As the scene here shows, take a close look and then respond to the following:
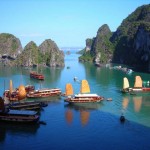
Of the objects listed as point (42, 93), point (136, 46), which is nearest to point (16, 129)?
point (42, 93)

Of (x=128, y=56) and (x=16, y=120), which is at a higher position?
(x=128, y=56)

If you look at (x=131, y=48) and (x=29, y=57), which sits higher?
(x=131, y=48)

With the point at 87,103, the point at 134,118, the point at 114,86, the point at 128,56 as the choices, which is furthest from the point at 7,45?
the point at 134,118

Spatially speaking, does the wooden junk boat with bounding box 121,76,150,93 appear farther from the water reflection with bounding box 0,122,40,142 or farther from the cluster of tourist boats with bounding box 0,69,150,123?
the water reflection with bounding box 0,122,40,142

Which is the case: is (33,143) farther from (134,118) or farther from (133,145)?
(134,118)

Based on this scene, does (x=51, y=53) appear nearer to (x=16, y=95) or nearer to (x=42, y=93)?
(x=42, y=93)
